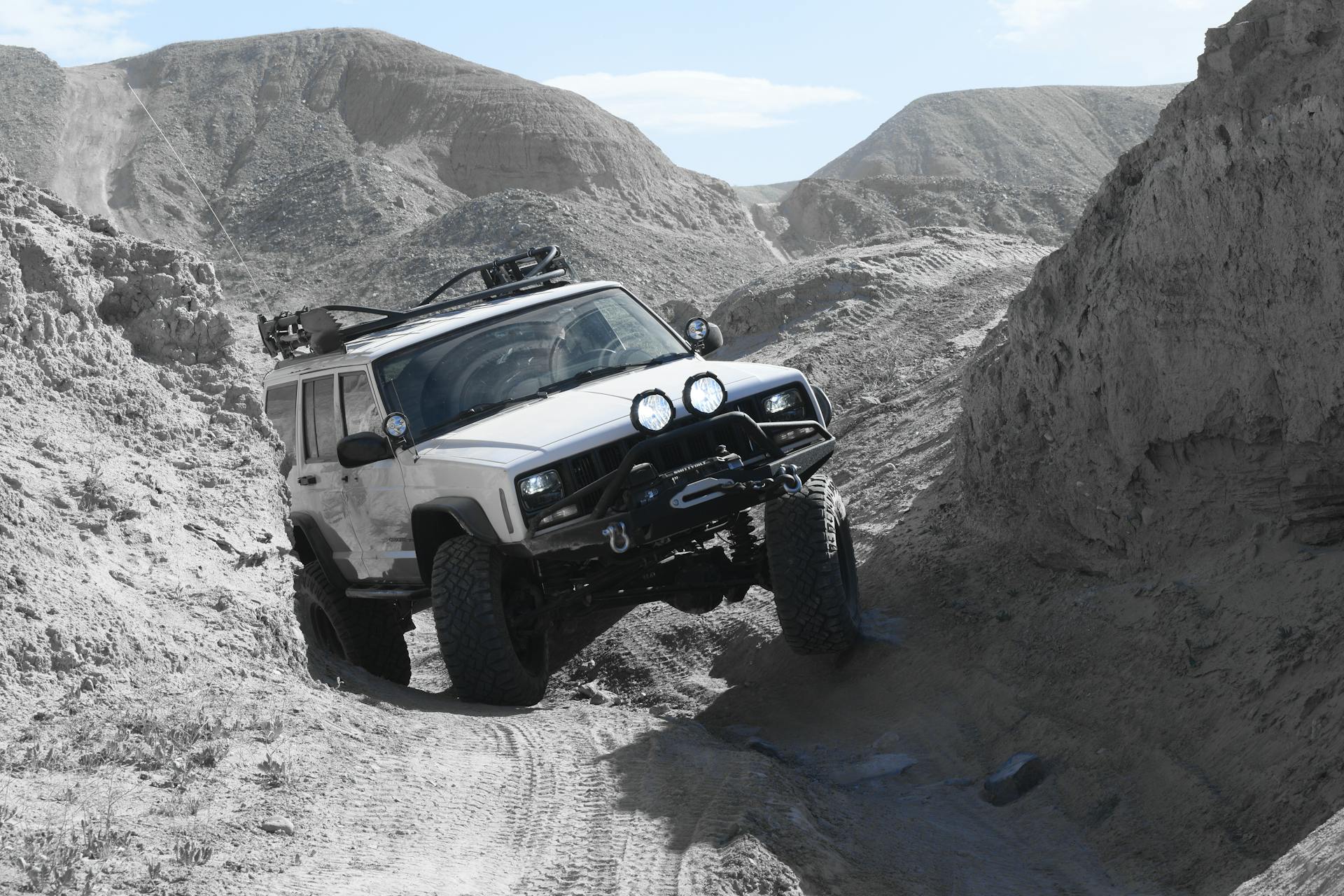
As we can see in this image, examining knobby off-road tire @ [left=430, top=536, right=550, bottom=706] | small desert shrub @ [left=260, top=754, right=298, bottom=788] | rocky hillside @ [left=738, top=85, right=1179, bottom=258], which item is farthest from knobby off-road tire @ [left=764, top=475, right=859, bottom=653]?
rocky hillside @ [left=738, top=85, right=1179, bottom=258]

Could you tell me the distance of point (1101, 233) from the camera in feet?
25.2

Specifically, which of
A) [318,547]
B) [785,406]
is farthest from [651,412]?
[318,547]

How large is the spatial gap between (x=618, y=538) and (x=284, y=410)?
3.14 metres

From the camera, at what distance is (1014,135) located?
69.9 metres

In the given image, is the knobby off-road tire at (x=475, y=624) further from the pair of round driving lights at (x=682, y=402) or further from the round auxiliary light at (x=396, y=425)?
the pair of round driving lights at (x=682, y=402)

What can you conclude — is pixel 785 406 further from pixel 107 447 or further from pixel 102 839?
pixel 102 839

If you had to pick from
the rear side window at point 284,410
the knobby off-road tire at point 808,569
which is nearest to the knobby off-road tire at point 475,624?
the knobby off-road tire at point 808,569

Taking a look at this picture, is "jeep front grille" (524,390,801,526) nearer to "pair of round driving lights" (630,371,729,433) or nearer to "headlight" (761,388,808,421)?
"pair of round driving lights" (630,371,729,433)

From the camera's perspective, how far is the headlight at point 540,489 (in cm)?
645

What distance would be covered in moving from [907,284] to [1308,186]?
42.3 ft

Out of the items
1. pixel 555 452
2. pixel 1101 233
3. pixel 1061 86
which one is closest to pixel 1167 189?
pixel 1101 233

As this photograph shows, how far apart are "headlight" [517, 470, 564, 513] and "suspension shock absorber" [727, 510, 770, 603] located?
120cm

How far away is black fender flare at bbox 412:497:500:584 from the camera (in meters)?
Answer: 6.59

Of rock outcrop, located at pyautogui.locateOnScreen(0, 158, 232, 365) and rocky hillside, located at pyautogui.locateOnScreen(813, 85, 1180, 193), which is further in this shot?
rocky hillside, located at pyautogui.locateOnScreen(813, 85, 1180, 193)
